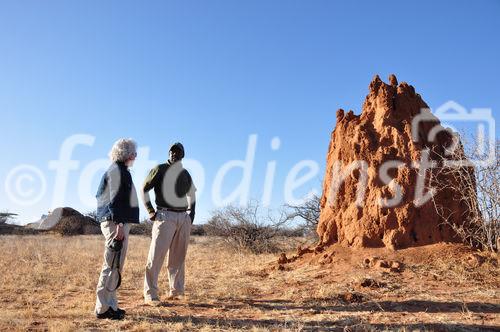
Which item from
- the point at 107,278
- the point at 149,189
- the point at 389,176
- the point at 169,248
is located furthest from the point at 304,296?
the point at 389,176

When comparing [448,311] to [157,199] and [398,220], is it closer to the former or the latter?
[398,220]

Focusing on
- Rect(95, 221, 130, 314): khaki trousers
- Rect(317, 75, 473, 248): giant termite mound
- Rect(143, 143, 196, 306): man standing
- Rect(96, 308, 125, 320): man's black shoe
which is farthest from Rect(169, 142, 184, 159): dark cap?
Rect(317, 75, 473, 248): giant termite mound

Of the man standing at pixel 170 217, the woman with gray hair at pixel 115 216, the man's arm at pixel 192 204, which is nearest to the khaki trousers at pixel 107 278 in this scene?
the woman with gray hair at pixel 115 216

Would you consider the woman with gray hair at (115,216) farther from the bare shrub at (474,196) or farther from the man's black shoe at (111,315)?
the bare shrub at (474,196)

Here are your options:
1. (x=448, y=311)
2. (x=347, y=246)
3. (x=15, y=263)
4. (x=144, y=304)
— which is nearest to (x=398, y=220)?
(x=347, y=246)

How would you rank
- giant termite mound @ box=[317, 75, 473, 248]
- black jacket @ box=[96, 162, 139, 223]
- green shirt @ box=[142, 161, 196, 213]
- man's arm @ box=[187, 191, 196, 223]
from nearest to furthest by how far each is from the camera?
1. black jacket @ box=[96, 162, 139, 223]
2. green shirt @ box=[142, 161, 196, 213]
3. man's arm @ box=[187, 191, 196, 223]
4. giant termite mound @ box=[317, 75, 473, 248]

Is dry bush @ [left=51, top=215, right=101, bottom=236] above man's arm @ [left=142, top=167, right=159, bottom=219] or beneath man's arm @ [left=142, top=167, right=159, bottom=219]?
beneath

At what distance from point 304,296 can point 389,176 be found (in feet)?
10.2

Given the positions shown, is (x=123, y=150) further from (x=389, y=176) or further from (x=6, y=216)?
(x=6, y=216)

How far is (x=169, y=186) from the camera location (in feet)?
19.0

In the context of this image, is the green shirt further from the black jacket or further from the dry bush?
the dry bush

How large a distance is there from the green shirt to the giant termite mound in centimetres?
351

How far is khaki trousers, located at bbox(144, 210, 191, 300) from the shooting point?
5.53m

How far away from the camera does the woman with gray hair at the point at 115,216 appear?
15.1ft
